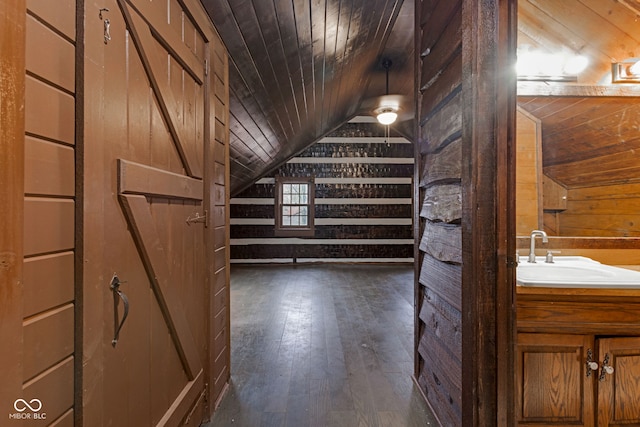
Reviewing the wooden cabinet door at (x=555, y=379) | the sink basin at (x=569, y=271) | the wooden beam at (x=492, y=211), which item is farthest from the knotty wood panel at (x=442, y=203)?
the wooden cabinet door at (x=555, y=379)

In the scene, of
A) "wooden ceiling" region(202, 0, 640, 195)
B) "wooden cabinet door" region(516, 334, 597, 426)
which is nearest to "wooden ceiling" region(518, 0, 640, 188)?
"wooden ceiling" region(202, 0, 640, 195)

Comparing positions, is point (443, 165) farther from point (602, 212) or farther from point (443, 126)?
point (602, 212)

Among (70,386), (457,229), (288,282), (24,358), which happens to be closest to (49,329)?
(24,358)

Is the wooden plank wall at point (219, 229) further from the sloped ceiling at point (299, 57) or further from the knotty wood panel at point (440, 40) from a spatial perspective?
the knotty wood panel at point (440, 40)

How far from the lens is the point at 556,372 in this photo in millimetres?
1301

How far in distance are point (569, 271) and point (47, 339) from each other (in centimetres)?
217

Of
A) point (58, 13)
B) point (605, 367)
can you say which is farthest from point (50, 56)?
point (605, 367)

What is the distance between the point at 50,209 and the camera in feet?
2.36

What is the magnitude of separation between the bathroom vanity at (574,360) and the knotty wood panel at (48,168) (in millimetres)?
1555

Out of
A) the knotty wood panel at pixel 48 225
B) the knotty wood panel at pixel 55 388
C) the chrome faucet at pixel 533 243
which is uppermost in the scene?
the knotty wood panel at pixel 48 225

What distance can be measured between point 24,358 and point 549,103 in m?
2.65

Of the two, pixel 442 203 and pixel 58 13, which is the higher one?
pixel 58 13

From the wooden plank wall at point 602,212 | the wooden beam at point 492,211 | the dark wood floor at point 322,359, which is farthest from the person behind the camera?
the wooden plank wall at point 602,212

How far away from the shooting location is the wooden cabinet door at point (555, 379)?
130 cm
